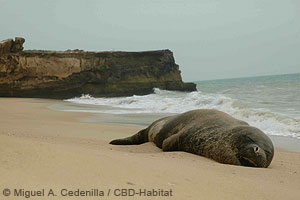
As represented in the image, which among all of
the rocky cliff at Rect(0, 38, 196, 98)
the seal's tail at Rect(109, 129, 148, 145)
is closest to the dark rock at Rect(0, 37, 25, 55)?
the rocky cliff at Rect(0, 38, 196, 98)

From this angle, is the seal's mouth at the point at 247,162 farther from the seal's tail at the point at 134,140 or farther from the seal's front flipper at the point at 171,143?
the seal's tail at the point at 134,140

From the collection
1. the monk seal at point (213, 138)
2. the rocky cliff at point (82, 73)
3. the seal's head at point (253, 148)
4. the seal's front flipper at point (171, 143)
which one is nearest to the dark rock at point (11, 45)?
the rocky cliff at point (82, 73)

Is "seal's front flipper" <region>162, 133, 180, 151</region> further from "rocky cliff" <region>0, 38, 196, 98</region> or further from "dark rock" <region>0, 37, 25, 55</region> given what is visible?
"dark rock" <region>0, 37, 25, 55</region>

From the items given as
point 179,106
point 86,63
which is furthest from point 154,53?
point 179,106

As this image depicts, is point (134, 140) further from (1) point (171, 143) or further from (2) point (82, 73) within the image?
(2) point (82, 73)

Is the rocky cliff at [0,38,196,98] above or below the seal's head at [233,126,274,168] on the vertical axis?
above

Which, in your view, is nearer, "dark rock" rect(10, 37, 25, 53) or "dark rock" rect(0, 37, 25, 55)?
"dark rock" rect(0, 37, 25, 55)

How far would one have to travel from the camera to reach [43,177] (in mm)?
2014

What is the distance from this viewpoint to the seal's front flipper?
524cm

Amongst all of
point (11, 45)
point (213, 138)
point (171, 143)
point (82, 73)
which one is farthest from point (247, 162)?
point (82, 73)

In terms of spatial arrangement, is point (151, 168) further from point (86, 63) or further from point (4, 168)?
point (86, 63)

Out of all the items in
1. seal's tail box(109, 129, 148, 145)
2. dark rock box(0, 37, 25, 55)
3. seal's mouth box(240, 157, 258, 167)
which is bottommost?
seal's tail box(109, 129, 148, 145)

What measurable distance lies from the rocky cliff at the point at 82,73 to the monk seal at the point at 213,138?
1042 inches

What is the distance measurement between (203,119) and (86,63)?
2955cm
